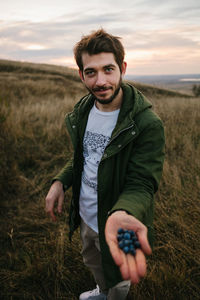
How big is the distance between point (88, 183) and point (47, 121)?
178 inches

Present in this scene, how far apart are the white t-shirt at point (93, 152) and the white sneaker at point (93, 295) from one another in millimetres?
700

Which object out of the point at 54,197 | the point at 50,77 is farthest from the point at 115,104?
the point at 50,77

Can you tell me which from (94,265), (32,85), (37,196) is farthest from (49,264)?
(32,85)

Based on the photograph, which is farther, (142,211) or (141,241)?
(142,211)

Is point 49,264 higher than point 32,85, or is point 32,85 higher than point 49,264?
point 32,85

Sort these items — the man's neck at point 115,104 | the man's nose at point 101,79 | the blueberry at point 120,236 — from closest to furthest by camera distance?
the blueberry at point 120,236 → the man's nose at point 101,79 → the man's neck at point 115,104

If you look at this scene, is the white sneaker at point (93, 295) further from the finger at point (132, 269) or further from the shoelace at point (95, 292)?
the finger at point (132, 269)

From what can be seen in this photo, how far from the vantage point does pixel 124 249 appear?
86 centimetres

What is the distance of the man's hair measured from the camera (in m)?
1.47

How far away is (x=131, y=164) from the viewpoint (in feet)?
4.46

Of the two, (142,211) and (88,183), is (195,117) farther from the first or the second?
(142,211)

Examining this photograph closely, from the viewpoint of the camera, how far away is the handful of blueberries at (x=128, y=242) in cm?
86

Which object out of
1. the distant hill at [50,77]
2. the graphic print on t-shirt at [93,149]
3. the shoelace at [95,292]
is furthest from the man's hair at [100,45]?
the distant hill at [50,77]

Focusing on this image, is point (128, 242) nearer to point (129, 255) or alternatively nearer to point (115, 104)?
point (129, 255)
